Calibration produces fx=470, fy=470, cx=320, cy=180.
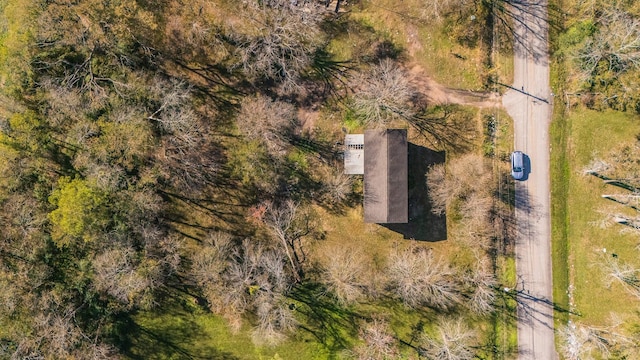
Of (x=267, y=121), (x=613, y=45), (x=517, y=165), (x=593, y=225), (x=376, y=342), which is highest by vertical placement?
(x=613, y=45)

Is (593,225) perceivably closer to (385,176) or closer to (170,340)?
(385,176)

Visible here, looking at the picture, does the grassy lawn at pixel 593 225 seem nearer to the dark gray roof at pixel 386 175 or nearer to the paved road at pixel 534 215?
the paved road at pixel 534 215

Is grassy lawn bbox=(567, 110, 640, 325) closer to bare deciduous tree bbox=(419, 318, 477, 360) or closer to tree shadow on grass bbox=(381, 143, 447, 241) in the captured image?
bare deciduous tree bbox=(419, 318, 477, 360)

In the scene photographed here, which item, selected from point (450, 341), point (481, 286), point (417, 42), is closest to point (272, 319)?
point (450, 341)

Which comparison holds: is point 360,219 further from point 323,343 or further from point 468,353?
point 468,353

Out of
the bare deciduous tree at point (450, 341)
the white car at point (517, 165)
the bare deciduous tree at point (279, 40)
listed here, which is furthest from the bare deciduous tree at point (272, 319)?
the white car at point (517, 165)

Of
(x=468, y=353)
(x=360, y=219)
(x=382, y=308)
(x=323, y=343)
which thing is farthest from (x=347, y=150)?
(x=468, y=353)
